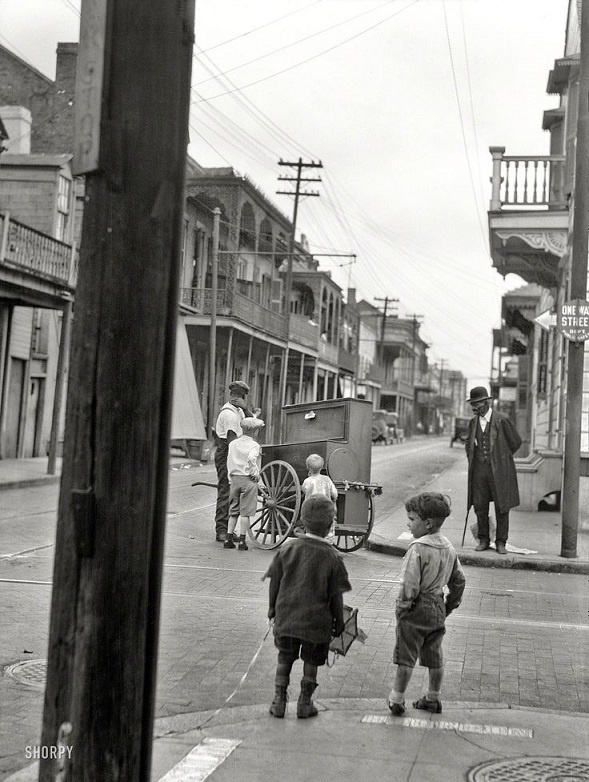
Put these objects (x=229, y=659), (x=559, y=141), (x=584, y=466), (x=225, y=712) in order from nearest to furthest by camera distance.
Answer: (x=225, y=712) < (x=229, y=659) < (x=584, y=466) < (x=559, y=141)

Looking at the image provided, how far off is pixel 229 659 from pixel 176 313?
3.61m

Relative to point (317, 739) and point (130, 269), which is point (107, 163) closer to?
point (130, 269)

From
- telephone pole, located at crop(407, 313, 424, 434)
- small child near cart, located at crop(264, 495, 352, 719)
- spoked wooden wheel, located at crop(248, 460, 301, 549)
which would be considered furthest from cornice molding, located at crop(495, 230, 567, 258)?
telephone pole, located at crop(407, 313, 424, 434)

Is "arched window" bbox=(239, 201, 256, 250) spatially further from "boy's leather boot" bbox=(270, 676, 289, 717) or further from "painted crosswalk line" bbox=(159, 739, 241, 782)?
"painted crosswalk line" bbox=(159, 739, 241, 782)

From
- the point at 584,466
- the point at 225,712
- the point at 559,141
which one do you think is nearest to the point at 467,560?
the point at 584,466

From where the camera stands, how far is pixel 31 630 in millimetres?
6664

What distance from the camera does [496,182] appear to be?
55.8 ft

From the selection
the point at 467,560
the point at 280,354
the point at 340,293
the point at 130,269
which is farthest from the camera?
the point at 340,293

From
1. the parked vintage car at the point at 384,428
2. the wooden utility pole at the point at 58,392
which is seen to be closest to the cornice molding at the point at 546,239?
the wooden utility pole at the point at 58,392

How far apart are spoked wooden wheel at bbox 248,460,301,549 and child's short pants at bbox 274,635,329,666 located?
6207mm

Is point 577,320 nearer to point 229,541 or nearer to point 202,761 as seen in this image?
point 229,541

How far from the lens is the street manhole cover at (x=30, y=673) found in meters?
5.39

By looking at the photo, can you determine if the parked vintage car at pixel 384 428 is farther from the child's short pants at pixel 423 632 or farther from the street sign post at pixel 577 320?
the child's short pants at pixel 423 632

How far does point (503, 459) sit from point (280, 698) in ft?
23.0
